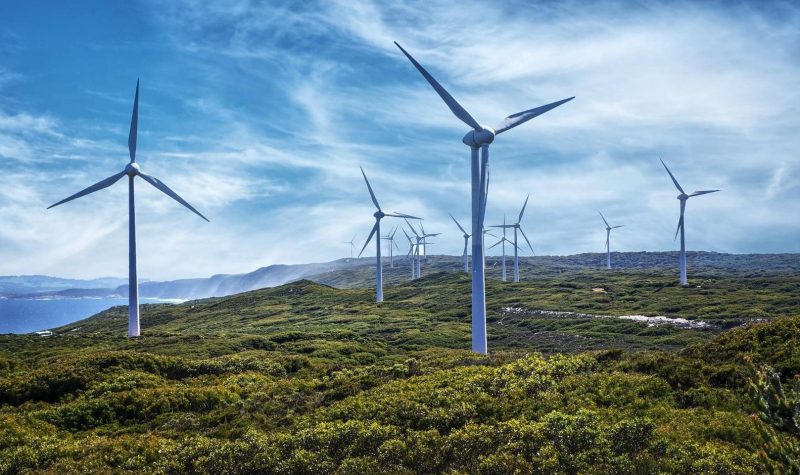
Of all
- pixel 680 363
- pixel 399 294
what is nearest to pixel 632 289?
pixel 399 294

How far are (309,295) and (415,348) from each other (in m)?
111

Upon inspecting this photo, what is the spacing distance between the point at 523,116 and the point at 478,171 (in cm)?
883

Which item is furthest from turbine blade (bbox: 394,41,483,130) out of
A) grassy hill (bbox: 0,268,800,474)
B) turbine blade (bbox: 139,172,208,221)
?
turbine blade (bbox: 139,172,208,221)

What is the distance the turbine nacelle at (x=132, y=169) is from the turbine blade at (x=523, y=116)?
53975mm

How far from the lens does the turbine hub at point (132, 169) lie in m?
80.9

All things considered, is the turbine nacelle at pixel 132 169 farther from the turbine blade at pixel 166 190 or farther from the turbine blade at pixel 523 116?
the turbine blade at pixel 523 116

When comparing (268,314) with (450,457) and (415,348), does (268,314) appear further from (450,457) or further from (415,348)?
(450,457)

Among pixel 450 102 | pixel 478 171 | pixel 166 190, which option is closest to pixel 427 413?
pixel 478 171

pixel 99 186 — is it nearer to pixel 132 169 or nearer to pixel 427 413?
pixel 132 169

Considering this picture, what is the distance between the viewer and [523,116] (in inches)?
2251

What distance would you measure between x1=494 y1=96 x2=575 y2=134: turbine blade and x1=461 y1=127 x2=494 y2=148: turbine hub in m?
1.82

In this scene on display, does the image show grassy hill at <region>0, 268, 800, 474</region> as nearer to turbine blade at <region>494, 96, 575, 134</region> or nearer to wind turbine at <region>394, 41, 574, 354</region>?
wind turbine at <region>394, 41, 574, 354</region>

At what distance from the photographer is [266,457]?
2131cm

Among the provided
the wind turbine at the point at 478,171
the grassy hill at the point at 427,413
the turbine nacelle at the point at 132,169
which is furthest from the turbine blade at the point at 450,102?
the turbine nacelle at the point at 132,169
